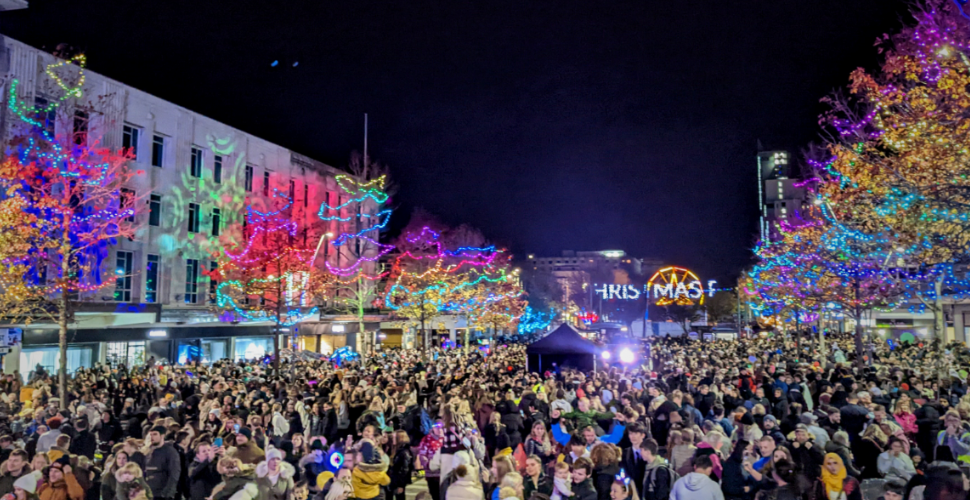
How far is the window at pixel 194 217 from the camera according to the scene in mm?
37625

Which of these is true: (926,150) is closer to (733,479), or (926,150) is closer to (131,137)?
(733,479)

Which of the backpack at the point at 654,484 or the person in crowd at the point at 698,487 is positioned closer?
the person in crowd at the point at 698,487

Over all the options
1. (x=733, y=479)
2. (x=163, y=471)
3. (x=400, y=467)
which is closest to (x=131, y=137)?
(x=163, y=471)

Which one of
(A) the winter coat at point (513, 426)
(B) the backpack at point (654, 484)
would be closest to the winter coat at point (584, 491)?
(B) the backpack at point (654, 484)

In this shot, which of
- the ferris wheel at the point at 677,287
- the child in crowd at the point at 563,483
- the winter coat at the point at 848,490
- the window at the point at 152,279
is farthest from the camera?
the ferris wheel at the point at 677,287

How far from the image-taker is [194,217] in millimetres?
37812

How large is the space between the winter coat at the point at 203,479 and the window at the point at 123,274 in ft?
88.0

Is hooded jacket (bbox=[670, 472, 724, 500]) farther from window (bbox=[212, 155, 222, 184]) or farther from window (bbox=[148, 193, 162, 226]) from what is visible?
window (bbox=[212, 155, 222, 184])

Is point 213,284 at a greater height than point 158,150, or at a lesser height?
lesser

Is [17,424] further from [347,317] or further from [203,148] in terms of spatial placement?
[347,317]

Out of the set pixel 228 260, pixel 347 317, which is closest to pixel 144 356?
pixel 228 260

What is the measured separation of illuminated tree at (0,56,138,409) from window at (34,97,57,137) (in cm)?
4

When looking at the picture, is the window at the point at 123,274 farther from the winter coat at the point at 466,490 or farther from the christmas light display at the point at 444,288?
the winter coat at the point at 466,490

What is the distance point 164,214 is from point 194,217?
2377 mm
